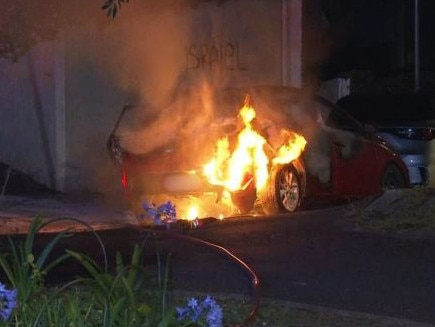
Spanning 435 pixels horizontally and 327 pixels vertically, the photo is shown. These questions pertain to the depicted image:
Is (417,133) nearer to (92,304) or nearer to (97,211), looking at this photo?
(97,211)

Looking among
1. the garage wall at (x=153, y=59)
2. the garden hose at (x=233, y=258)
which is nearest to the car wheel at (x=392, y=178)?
the garden hose at (x=233, y=258)

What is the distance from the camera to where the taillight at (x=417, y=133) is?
476 inches

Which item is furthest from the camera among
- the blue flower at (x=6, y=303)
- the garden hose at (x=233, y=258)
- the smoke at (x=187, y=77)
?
the smoke at (x=187, y=77)

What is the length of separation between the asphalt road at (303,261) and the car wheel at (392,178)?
73.7 inches

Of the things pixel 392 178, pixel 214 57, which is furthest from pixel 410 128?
pixel 214 57

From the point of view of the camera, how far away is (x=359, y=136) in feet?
35.8

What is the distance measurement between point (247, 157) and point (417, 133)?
334cm

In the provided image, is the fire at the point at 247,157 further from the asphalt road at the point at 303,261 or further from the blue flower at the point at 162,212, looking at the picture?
the blue flower at the point at 162,212

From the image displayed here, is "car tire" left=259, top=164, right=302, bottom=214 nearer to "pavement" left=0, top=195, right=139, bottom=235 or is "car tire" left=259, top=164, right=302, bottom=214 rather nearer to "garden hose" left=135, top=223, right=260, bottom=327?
"garden hose" left=135, top=223, right=260, bottom=327

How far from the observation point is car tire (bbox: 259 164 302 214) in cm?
1012

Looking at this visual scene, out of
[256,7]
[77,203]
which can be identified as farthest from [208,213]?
[256,7]

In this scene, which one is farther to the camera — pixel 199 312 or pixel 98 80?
pixel 98 80

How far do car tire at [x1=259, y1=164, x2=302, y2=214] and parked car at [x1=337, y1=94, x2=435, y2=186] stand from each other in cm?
198

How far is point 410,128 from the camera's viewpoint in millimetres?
12156
